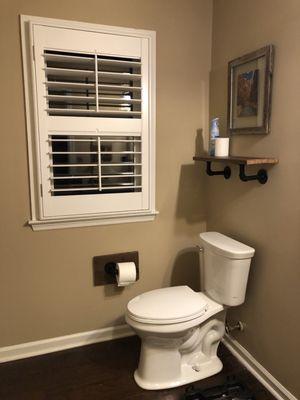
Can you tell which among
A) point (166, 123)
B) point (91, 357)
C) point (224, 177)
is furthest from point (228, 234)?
point (91, 357)

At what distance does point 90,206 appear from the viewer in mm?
2066

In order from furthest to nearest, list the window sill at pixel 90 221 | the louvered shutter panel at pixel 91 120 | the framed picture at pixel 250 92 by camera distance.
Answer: the window sill at pixel 90 221 → the louvered shutter panel at pixel 91 120 → the framed picture at pixel 250 92

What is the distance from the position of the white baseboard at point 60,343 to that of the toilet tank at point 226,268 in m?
0.74

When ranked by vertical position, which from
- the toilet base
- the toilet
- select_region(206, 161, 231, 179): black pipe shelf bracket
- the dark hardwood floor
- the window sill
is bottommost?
the dark hardwood floor

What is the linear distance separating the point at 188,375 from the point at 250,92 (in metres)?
1.66

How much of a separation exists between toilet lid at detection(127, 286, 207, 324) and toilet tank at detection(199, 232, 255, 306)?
0.14 m

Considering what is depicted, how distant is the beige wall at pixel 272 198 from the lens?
1.56 m

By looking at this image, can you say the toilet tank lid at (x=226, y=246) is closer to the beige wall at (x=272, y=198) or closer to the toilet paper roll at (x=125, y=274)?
the beige wall at (x=272, y=198)

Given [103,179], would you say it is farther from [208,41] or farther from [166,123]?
[208,41]

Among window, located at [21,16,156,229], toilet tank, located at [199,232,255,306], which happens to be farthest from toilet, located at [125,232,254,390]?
window, located at [21,16,156,229]

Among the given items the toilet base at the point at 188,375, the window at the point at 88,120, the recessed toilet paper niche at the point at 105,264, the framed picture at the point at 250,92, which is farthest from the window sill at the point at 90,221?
the toilet base at the point at 188,375

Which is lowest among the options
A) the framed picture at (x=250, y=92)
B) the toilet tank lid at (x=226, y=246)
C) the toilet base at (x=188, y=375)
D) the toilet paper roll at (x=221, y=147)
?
the toilet base at (x=188, y=375)

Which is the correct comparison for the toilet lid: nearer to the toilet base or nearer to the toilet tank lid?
the toilet tank lid

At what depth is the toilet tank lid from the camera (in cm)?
178
